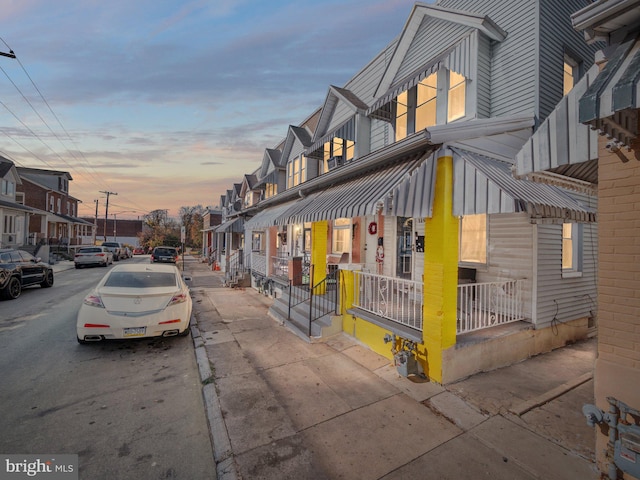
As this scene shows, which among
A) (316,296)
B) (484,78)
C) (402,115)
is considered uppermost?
(484,78)

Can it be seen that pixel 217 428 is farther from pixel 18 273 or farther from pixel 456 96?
Answer: pixel 18 273

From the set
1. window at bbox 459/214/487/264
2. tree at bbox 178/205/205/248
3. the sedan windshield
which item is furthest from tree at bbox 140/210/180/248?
window at bbox 459/214/487/264

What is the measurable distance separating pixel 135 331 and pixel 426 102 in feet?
29.9

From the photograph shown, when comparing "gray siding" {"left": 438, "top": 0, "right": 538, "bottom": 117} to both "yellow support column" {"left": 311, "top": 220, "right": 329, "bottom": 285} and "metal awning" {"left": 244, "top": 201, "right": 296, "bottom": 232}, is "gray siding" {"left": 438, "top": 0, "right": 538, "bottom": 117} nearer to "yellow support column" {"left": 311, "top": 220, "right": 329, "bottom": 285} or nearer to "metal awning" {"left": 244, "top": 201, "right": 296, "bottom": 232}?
"yellow support column" {"left": 311, "top": 220, "right": 329, "bottom": 285}

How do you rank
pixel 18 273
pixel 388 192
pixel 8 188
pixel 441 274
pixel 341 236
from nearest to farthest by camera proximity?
pixel 441 274 → pixel 388 192 → pixel 18 273 → pixel 341 236 → pixel 8 188

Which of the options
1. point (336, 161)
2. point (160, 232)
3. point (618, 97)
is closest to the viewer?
point (618, 97)

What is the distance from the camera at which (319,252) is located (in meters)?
9.35

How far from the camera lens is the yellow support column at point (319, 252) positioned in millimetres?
9312

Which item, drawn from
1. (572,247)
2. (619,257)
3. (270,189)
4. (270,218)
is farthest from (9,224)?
(572,247)

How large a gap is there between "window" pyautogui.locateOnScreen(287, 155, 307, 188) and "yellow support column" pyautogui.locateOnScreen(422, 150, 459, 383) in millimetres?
10197

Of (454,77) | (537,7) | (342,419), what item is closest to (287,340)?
(342,419)

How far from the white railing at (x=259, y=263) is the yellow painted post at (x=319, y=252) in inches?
196

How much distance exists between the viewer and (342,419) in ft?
13.5

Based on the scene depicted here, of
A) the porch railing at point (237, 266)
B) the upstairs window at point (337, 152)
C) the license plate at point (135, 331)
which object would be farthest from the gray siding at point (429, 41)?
the porch railing at point (237, 266)
